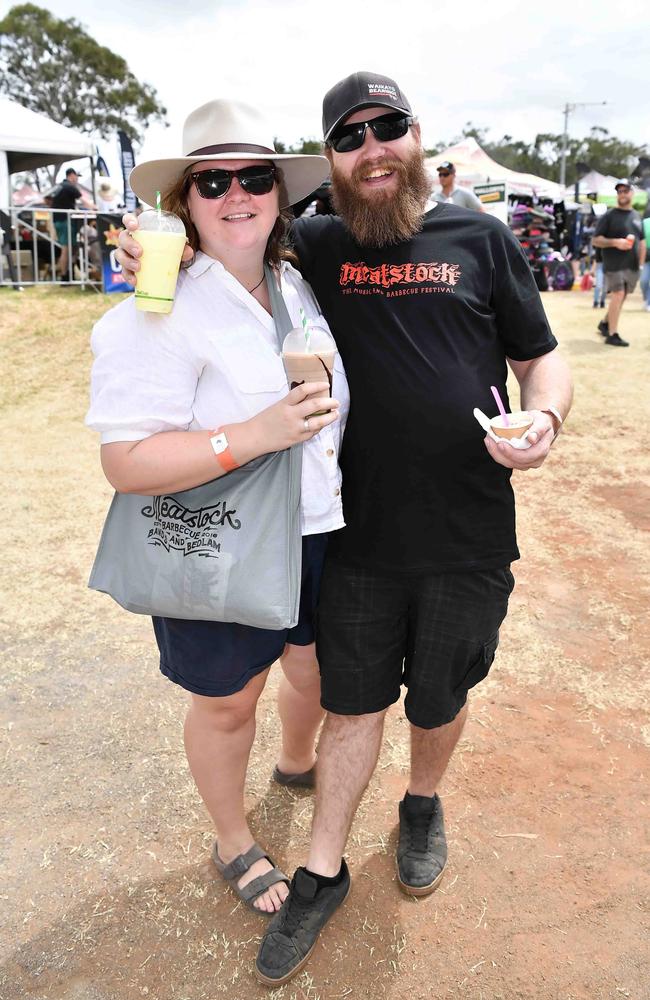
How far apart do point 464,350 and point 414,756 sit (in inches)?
48.4

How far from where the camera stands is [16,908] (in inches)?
83.9

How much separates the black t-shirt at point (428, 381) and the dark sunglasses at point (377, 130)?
0.24 m

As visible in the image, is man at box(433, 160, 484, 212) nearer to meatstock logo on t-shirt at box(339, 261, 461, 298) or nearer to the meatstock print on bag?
meatstock logo on t-shirt at box(339, 261, 461, 298)

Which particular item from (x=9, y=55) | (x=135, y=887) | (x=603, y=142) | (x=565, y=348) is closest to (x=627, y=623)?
(x=135, y=887)

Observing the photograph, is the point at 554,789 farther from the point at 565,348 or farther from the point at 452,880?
the point at 565,348

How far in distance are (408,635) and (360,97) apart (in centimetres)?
147

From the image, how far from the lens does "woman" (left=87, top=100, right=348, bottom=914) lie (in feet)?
5.35

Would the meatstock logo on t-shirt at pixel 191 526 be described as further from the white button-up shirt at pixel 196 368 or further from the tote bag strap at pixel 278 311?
the tote bag strap at pixel 278 311

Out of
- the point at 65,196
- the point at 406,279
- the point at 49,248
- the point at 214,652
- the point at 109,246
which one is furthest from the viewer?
the point at 65,196

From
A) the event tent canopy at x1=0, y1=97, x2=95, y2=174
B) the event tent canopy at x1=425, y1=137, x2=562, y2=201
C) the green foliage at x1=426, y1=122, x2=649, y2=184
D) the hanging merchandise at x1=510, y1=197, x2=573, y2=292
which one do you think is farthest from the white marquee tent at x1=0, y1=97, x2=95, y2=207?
the green foliage at x1=426, y1=122, x2=649, y2=184

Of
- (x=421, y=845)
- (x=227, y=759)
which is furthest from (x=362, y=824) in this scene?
(x=227, y=759)

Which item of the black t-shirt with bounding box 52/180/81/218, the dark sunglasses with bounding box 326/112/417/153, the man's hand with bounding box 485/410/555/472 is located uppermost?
the black t-shirt with bounding box 52/180/81/218

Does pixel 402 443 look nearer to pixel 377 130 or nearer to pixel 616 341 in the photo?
pixel 377 130

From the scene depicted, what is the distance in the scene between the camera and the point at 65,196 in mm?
12562
